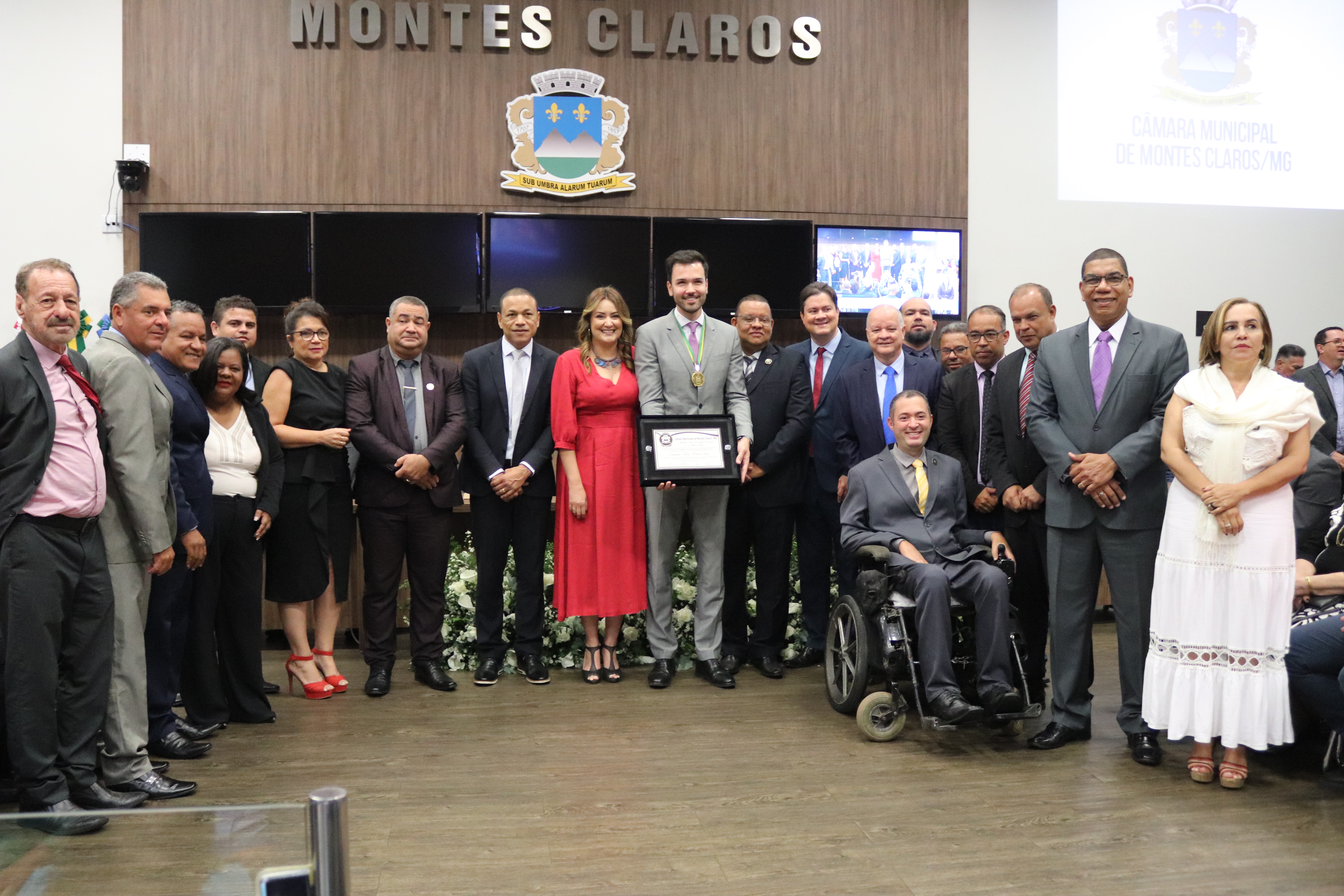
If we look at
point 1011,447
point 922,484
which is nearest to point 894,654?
point 922,484

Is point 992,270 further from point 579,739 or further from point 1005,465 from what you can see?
point 579,739

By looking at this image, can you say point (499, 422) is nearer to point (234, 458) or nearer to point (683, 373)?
point (683, 373)

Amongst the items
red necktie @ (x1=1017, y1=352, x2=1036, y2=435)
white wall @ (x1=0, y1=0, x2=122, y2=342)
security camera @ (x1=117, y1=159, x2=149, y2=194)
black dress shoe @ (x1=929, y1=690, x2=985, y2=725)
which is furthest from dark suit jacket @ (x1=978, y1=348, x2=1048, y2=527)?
white wall @ (x1=0, y1=0, x2=122, y2=342)

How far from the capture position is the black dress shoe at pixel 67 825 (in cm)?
125

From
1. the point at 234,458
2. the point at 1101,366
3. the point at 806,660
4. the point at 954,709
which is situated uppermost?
the point at 1101,366

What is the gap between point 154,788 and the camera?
3.25 meters

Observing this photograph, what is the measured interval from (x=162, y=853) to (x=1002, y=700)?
3001 millimetres

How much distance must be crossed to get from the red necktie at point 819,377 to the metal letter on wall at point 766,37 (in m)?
2.74

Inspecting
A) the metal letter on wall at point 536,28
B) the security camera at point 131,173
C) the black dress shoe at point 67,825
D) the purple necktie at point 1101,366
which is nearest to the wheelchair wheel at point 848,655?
the purple necktie at point 1101,366

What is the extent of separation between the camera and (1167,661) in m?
3.47

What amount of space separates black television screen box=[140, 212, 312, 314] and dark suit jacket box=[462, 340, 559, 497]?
2.28 meters

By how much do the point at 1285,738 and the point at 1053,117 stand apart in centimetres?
512

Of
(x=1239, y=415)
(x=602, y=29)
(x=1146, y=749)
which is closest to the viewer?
(x=1239, y=415)

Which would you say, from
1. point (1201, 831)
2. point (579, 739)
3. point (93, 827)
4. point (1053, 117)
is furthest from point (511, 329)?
point (1053, 117)
